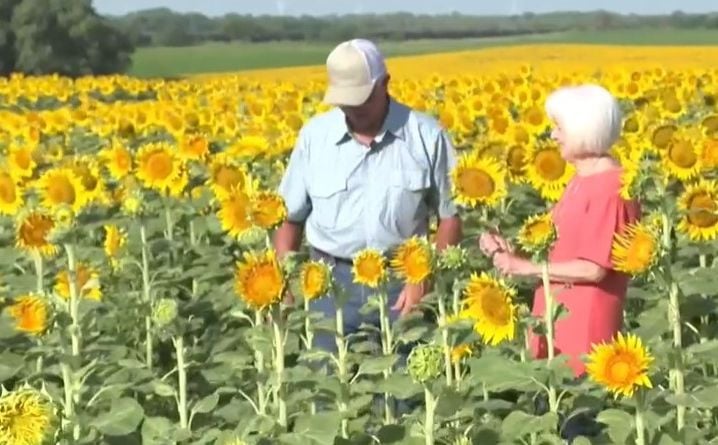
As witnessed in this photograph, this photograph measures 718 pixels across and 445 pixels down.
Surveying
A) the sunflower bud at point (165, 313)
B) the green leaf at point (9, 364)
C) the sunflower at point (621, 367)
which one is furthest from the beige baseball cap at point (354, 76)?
the sunflower at point (621, 367)

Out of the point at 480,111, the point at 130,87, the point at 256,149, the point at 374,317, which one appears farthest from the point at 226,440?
the point at 130,87

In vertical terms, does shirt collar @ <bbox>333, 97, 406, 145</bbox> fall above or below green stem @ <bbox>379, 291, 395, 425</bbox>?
above

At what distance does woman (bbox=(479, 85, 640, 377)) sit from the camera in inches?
145

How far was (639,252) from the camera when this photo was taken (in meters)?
3.26

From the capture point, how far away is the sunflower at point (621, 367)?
114 inches

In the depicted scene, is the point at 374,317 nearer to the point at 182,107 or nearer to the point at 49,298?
the point at 49,298

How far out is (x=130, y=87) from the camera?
17.6 metres

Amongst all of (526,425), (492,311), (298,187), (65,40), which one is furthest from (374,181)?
(65,40)

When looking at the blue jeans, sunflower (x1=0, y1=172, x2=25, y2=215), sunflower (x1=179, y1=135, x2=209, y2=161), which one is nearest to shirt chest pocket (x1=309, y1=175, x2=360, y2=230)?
the blue jeans

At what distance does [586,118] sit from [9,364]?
65.4 inches

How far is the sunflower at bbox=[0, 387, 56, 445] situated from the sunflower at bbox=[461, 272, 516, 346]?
1321 millimetres

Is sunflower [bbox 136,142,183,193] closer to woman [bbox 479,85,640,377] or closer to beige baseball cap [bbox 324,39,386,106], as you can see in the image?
beige baseball cap [bbox 324,39,386,106]

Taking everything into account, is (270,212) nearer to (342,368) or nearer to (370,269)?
(370,269)

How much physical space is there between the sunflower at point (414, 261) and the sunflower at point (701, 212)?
0.75 m
